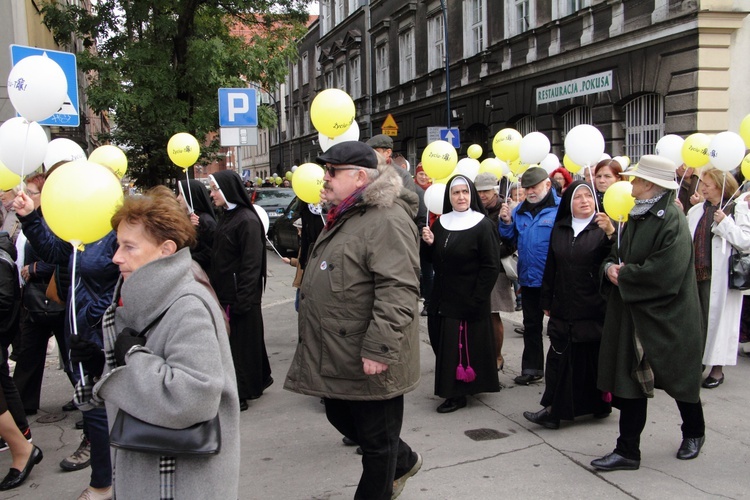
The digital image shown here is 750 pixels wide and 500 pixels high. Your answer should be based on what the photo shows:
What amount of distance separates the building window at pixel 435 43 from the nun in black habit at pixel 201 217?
20.7 m

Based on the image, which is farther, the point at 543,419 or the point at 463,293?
the point at 463,293

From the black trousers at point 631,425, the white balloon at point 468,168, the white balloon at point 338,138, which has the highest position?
the white balloon at point 338,138

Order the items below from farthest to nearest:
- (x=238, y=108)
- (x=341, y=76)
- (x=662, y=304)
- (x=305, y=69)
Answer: (x=305, y=69)
(x=341, y=76)
(x=238, y=108)
(x=662, y=304)

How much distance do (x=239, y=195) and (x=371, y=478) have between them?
2922 mm

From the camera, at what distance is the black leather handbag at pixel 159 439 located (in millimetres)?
2186

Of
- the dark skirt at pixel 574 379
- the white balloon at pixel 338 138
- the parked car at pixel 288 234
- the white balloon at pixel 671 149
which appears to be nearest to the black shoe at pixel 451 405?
the dark skirt at pixel 574 379

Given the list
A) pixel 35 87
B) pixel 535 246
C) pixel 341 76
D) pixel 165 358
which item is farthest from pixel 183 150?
pixel 341 76

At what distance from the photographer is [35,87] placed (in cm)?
396

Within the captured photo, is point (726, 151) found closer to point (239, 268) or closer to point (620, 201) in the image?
point (620, 201)

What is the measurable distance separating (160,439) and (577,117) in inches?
674

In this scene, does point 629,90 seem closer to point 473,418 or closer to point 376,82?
point 473,418

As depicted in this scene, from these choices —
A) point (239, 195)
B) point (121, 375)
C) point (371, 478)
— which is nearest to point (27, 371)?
point (239, 195)

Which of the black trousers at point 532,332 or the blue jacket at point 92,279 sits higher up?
the blue jacket at point 92,279

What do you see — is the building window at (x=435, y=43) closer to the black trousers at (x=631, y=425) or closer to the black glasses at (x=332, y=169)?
the black trousers at (x=631, y=425)
